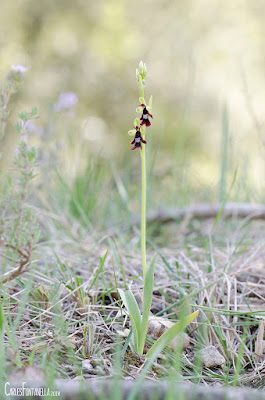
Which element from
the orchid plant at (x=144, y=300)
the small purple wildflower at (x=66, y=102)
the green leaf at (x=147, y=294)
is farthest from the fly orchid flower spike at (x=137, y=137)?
the small purple wildflower at (x=66, y=102)

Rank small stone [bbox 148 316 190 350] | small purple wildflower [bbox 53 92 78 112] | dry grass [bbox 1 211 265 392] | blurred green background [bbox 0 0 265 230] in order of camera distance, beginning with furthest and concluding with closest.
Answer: blurred green background [bbox 0 0 265 230]
small purple wildflower [bbox 53 92 78 112]
small stone [bbox 148 316 190 350]
dry grass [bbox 1 211 265 392]

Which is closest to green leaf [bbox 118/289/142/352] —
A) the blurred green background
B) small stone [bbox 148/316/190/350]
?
small stone [bbox 148/316/190/350]

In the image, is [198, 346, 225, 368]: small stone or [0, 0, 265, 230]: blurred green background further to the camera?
[0, 0, 265, 230]: blurred green background

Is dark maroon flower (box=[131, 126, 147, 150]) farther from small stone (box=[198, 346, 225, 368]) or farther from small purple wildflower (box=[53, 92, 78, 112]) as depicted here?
small purple wildflower (box=[53, 92, 78, 112])

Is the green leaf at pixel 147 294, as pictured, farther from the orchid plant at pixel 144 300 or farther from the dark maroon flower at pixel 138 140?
the dark maroon flower at pixel 138 140

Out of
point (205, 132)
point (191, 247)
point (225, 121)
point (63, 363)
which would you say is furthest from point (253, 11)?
point (63, 363)

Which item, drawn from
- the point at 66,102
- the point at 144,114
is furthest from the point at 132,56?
the point at 144,114

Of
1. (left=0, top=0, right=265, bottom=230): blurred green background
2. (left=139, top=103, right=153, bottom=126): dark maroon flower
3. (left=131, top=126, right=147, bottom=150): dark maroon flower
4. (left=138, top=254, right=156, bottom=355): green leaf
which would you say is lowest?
(left=138, top=254, right=156, bottom=355): green leaf

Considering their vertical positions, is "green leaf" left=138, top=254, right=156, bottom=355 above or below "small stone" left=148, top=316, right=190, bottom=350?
above
